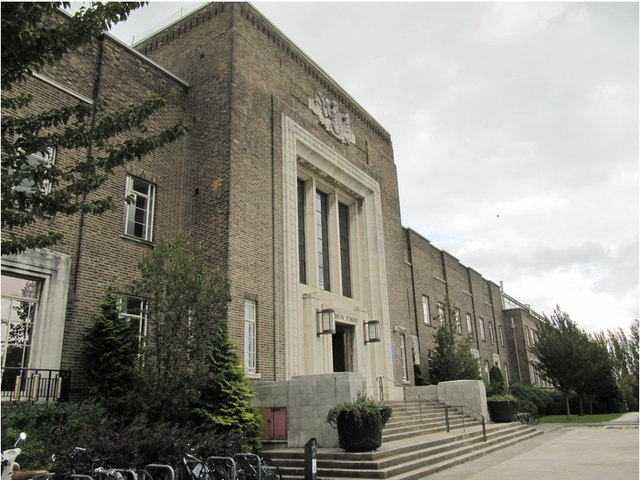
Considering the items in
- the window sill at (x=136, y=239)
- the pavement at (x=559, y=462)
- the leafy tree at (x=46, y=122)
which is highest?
the window sill at (x=136, y=239)

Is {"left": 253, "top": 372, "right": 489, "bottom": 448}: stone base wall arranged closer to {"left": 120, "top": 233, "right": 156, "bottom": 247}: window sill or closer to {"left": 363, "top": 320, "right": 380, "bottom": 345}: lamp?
{"left": 120, "top": 233, "right": 156, "bottom": 247}: window sill

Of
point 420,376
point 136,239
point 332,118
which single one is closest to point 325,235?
point 332,118

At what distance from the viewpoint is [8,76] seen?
6375 mm

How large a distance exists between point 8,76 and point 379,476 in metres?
8.86

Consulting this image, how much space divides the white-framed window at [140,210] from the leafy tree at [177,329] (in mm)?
3168

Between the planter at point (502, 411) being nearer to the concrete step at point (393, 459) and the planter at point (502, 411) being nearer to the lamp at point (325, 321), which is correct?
the concrete step at point (393, 459)

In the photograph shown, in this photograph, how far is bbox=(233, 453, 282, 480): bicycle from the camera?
9.15 metres

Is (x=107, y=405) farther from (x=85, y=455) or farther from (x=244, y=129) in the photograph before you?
(x=244, y=129)

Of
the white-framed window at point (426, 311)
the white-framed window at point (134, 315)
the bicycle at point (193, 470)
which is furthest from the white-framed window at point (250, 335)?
the white-framed window at point (426, 311)

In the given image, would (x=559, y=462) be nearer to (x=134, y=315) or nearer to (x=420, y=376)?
(x=134, y=315)

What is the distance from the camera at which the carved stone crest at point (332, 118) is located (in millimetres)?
20814

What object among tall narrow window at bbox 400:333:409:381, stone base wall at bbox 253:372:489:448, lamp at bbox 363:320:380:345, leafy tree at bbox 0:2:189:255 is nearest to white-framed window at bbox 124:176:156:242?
stone base wall at bbox 253:372:489:448

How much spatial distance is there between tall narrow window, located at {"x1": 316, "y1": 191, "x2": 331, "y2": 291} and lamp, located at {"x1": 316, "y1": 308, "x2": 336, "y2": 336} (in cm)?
199

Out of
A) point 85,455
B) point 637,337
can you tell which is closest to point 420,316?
point 85,455
